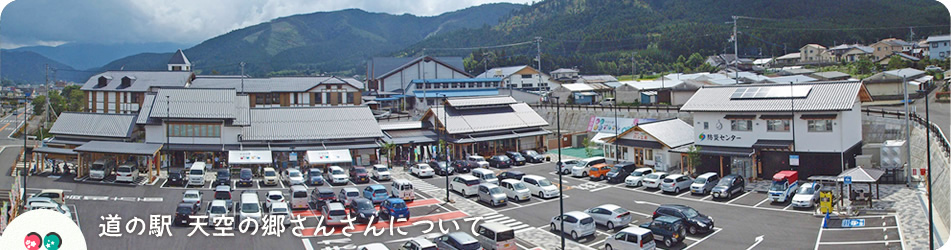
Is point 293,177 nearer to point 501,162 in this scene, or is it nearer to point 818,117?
point 501,162

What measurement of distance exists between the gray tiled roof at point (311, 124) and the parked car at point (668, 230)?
25.0 metres

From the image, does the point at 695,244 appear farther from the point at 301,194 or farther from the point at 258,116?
the point at 258,116

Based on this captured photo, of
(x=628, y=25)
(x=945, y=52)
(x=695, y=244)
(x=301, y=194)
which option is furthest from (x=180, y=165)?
(x=628, y=25)

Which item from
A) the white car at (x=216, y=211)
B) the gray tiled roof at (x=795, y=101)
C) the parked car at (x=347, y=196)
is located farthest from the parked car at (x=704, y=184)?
the white car at (x=216, y=211)

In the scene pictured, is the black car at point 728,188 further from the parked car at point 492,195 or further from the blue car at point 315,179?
Result: the blue car at point 315,179

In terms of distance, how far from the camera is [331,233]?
920 inches

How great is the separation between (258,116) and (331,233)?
22.8 metres

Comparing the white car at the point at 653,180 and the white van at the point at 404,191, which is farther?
the white car at the point at 653,180

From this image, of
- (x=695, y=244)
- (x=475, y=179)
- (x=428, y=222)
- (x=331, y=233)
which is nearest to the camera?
(x=695, y=244)

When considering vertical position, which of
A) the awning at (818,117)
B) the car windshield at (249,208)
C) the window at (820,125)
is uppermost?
the awning at (818,117)

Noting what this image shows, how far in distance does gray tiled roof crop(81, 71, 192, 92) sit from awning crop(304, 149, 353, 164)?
84.5ft

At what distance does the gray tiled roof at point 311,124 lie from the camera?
135 ft

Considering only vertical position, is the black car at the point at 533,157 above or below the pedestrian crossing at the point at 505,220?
above

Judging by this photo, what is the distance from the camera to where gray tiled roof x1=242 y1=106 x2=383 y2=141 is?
4122 centimetres
